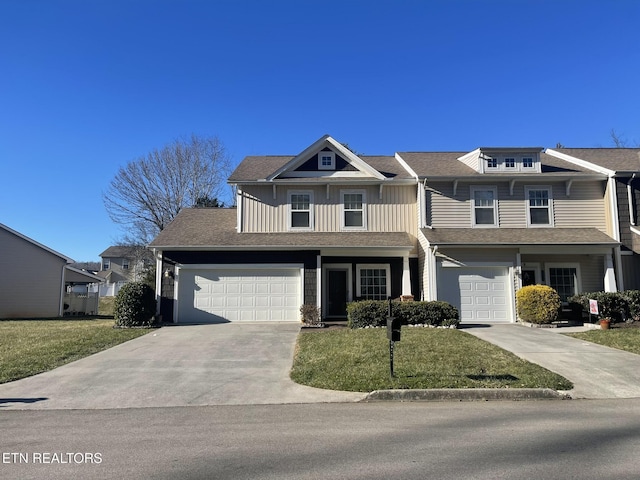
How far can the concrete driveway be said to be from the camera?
302 inches

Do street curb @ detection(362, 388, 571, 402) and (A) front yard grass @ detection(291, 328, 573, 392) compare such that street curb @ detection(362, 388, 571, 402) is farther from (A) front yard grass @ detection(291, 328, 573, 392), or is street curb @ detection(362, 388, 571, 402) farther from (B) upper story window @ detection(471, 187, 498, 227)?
(B) upper story window @ detection(471, 187, 498, 227)

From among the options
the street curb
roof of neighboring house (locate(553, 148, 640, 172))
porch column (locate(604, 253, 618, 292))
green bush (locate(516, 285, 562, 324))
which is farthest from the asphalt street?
roof of neighboring house (locate(553, 148, 640, 172))

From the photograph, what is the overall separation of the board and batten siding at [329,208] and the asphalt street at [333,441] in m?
12.4

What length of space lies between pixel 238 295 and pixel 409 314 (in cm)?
694

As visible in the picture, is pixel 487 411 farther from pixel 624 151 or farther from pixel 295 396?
pixel 624 151

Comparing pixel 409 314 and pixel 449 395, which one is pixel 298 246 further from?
pixel 449 395

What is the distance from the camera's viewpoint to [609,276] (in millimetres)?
17172

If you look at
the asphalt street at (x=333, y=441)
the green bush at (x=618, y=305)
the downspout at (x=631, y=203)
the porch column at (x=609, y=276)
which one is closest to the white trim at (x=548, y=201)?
the porch column at (x=609, y=276)

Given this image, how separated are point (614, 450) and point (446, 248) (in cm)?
1220

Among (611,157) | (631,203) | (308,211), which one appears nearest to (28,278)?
(308,211)

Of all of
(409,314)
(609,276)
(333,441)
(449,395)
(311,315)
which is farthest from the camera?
(609,276)

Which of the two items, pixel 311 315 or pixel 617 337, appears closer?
pixel 617 337

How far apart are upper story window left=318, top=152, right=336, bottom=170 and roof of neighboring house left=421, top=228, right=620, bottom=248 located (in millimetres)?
4859

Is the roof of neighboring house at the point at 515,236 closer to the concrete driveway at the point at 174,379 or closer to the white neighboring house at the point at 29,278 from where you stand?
the concrete driveway at the point at 174,379
